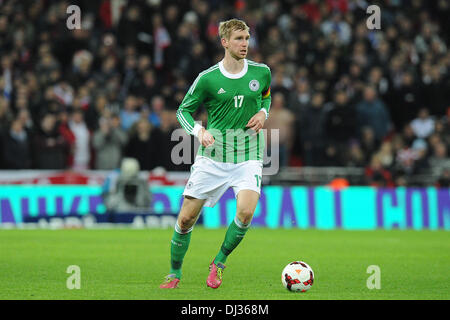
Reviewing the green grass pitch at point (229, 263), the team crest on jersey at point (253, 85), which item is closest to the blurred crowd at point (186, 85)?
the green grass pitch at point (229, 263)

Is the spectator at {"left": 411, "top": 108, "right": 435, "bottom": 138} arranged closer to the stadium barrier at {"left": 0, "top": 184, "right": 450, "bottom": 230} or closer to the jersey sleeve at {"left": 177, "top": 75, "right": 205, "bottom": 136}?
the stadium barrier at {"left": 0, "top": 184, "right": 450, "bottom": 230}

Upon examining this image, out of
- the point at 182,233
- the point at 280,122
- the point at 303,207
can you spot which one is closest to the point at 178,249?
the point at 182,233

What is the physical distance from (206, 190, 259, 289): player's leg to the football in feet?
2.02

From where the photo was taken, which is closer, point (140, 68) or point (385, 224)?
point (385, 224)

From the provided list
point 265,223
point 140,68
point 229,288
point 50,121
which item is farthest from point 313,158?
point 229,288

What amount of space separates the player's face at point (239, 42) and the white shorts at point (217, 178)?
1.07 meters

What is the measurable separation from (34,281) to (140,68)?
39.7 ft

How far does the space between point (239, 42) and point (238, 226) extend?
1.80 meters

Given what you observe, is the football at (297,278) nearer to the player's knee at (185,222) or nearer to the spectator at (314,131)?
the player's knee at (185,222)

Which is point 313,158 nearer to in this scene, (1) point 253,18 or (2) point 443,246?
(1) point 253,18

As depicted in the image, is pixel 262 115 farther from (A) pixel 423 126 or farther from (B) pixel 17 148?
(A) pixel 423 126

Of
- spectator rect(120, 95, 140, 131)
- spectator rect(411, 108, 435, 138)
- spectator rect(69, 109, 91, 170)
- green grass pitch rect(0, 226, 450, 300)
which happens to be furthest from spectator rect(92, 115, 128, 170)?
spectator rect(411, 108, 435, 138)

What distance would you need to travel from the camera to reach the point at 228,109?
9164 mm

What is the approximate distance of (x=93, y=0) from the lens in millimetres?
22906
